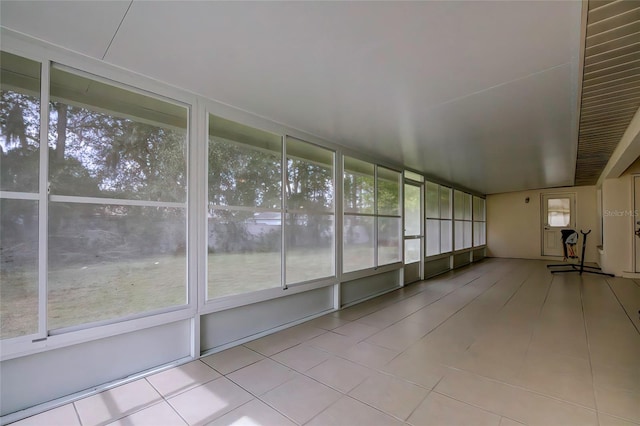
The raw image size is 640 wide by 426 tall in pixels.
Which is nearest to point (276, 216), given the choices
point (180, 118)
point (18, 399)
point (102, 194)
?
point (180, 118)

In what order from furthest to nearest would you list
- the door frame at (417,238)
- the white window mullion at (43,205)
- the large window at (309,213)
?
1. the door frame at (417,238)
2. the large window at (309,213)
3. the white window mullion at (43,205)

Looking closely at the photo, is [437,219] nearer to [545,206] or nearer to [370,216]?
[370,216]

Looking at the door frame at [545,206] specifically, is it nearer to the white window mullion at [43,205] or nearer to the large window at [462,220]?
→ the large window at [462,220]

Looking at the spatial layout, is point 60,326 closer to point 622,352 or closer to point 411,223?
point 622,352

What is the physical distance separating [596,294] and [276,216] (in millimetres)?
5885

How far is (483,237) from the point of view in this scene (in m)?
11.2

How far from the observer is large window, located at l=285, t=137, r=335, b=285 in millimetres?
3725

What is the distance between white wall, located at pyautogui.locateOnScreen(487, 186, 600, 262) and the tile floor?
700 centimetres

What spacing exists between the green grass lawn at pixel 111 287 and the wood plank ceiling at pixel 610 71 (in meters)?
3.32

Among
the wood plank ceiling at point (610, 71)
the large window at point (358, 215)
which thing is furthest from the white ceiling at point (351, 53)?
the large window at point (358, 215)

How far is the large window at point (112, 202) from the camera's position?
7.00 ft

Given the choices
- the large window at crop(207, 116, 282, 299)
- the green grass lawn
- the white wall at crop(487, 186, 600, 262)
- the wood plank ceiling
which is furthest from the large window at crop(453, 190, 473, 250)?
the green grass lawn

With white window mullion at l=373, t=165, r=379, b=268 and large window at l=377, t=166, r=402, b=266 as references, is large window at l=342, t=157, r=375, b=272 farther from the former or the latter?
large window at l=377, t=166, r=402, b=266

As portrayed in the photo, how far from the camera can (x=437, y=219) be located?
24.8 ft
